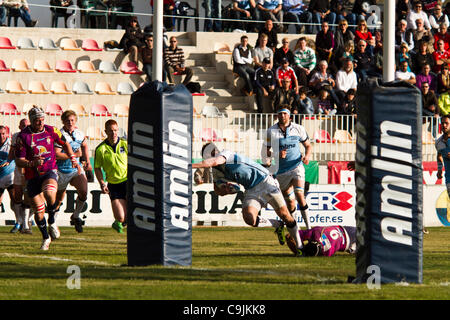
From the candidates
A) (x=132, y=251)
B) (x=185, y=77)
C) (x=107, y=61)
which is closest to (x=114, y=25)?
(x=107, y=61)

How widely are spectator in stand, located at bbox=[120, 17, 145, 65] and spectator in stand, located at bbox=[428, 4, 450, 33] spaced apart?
9.90 m

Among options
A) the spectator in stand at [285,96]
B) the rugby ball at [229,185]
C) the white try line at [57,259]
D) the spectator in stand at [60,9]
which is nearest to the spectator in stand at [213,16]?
the spectator in stand at [60,9]

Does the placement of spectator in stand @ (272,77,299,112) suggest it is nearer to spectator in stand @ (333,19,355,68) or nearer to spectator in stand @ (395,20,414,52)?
spectator in stand @ (333,19,355,68)

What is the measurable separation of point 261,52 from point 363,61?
10.6ft

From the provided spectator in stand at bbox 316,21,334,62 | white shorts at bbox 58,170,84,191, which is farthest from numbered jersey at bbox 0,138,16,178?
spectator in stand at bbox 316,21,334,62

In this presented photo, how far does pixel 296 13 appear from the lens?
109 feet

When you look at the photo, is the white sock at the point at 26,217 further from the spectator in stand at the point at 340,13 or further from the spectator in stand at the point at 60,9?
the spectator in stand at the point at 340,13

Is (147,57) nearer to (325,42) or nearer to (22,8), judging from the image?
(22,8)

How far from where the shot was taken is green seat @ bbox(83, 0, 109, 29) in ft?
103

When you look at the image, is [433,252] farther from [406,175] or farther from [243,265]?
[406,175]

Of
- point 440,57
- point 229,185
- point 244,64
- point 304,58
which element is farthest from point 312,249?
point 440,57

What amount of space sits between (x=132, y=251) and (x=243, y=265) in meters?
1.76

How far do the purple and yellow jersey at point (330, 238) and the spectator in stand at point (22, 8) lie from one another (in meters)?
18.1

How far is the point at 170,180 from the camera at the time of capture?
11.6 meters
